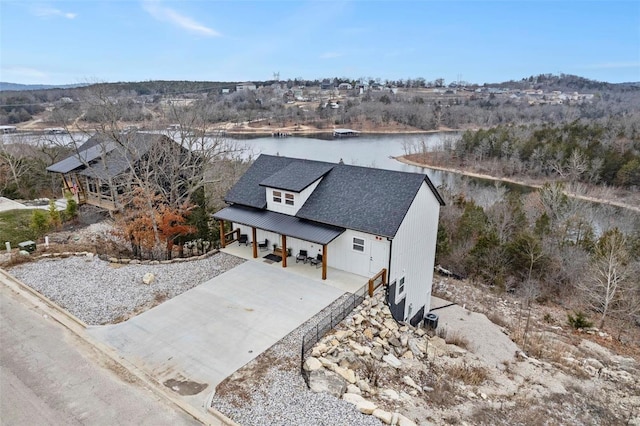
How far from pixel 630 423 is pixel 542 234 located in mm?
17819

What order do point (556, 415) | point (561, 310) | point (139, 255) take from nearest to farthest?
point (556, 415)
point (139, 255)
point (561, 310)

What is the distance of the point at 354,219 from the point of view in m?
14.4

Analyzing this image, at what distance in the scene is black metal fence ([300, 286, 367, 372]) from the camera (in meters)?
10.6

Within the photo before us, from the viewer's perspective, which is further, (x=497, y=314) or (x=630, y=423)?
(x=497, y=314)

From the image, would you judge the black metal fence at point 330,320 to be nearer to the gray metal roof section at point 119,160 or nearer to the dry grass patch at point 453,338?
the dry grass patch at point 453,338

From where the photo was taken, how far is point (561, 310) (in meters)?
22.1

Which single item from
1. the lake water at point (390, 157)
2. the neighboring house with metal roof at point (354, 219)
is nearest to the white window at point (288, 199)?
the neighboring house with metal roof at point (354, 219)

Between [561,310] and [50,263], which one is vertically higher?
[50,263]

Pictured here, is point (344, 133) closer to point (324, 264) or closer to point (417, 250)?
point (417, 250)

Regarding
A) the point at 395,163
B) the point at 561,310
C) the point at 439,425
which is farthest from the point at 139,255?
the point at 395,163

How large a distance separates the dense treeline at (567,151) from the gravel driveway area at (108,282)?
4724 centimetres

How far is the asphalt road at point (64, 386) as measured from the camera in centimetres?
844

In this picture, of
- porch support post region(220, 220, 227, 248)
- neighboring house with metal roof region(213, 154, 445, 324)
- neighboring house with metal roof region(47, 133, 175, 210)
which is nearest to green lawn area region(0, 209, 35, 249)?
neighboring house with metal roof region(47, 133, 175, 210)

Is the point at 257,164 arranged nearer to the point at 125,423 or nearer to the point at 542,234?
the point at 125,423
